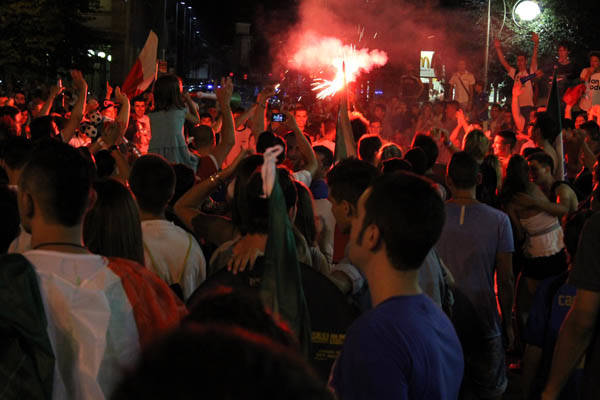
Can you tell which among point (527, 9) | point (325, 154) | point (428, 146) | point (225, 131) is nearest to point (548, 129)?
point (428, 146)

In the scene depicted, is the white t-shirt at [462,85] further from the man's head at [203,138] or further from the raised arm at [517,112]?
the man's head at [203,138]

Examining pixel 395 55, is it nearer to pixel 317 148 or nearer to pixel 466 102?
pixel 466 102

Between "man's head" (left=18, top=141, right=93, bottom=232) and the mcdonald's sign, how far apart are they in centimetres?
2708

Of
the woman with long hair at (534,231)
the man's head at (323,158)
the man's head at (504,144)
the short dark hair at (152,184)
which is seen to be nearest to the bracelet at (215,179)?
the short dark hair at (152,184)

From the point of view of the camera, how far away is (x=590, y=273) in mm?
3307

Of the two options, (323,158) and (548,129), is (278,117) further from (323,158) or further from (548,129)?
(323,158)

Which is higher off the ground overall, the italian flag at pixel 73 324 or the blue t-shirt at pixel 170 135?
the blue t-shirt at pixel 170 135

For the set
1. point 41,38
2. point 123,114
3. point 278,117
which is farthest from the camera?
point 41,38

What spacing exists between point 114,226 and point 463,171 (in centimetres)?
284

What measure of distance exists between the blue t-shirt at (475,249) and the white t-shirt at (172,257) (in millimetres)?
2032

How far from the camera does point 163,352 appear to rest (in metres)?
1.09

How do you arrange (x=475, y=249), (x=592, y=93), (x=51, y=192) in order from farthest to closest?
(x=592, y=93) < (x=475, y=249) < (x=51, y=192)

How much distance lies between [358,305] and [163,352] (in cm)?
273

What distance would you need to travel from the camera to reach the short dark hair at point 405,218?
2.71 meters
